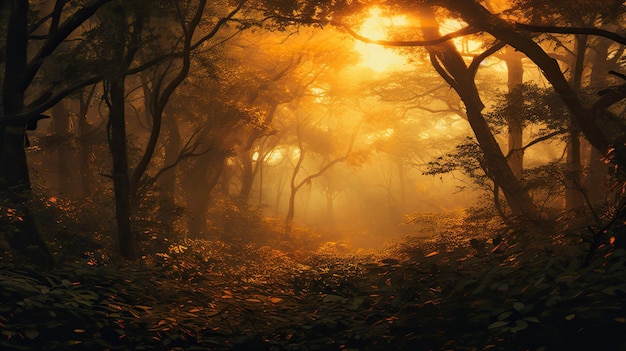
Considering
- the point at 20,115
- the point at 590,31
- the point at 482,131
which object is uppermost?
the point at 590,31

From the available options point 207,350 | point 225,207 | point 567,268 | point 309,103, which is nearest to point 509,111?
point 567,268

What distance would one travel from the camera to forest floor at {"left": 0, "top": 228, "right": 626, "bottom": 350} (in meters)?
4.49

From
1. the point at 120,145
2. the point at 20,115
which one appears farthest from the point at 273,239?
the point at 20,115

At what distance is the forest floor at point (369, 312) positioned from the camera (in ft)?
14.7

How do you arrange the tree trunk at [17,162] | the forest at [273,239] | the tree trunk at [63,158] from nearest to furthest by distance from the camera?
the forest at [273,239] < the tree trunk at [17,162] < the tree trunk at [63,158]

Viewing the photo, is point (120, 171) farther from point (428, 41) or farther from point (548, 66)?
point (548, 66)

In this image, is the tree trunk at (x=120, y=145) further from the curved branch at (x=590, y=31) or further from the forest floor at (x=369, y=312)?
the curved branch at (x=590, y=31)

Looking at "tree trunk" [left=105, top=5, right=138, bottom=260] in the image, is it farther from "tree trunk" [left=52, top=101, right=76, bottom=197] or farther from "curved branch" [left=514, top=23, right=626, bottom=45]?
"tree trunk" [left=52, top=101, right=76, bottom=197]

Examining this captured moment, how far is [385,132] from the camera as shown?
51719 mm

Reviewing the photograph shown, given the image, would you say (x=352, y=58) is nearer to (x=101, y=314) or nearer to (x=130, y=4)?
(x=130, y=4)

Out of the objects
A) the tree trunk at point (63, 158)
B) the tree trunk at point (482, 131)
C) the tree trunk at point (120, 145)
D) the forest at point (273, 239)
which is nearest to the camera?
the forest at point (273, 239)

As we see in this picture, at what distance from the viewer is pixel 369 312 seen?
6.11 metres

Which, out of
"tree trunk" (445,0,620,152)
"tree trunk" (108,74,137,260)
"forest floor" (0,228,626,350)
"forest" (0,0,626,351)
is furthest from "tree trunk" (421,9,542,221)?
"tree trunk" (108,74,137,260)

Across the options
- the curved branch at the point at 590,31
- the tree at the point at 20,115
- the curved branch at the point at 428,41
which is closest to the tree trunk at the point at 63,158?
the tree at the point at 20,115
